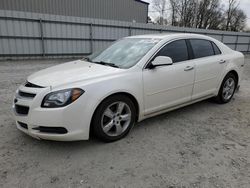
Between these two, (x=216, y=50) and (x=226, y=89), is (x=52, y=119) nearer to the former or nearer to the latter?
(x=216, y=50)

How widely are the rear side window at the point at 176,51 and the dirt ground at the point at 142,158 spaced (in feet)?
3.78

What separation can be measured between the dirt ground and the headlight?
27.0 inches

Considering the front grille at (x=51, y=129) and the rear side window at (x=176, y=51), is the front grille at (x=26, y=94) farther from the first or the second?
the rear side window at (x=176, y=51)

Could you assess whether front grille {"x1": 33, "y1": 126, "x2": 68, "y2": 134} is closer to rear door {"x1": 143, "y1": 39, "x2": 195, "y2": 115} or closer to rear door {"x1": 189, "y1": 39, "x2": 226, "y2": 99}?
rear door {"x1": 143, "y1": 39, "x2": 195, "y2": 115}

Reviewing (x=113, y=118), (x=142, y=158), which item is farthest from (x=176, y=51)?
(x=142, y=158)

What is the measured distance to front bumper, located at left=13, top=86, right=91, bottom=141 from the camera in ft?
7.72

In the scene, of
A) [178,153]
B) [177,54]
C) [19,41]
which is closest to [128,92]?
[178,153]

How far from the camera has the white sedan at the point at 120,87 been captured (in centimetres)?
241

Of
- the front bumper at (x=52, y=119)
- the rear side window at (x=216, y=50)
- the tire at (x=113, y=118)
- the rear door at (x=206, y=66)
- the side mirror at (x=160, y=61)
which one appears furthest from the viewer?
the rear side window at (x=216, y=50)

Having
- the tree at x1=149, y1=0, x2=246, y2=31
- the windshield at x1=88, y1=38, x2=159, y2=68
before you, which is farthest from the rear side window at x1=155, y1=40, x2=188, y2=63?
the tree at x1=149, y1=0, x2=246, y2=31

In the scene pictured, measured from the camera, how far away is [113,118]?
9.27 feet

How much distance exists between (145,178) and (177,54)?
2228 millimetres

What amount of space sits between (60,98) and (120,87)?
0.81 meters

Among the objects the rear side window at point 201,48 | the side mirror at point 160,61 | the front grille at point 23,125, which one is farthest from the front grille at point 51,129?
the rear side window at point 201,48
